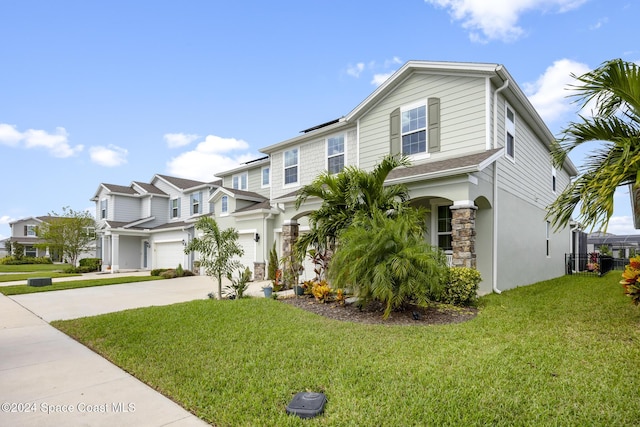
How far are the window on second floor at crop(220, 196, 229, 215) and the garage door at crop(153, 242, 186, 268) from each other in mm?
4626

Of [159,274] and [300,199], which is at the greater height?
[300,199]

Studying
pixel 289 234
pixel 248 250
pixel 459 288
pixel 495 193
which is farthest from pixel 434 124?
pixel 248 250

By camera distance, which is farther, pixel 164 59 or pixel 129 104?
pixel 129 104

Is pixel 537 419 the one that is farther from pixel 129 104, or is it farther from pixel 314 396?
pixel 129 104

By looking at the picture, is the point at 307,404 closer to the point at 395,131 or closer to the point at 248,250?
the point at 395,131

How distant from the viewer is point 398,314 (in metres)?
7.13

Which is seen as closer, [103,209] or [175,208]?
[175,208]

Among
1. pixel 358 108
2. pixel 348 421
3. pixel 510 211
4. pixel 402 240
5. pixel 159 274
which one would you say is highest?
pixel 358 108

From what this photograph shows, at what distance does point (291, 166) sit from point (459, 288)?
9.62 meters

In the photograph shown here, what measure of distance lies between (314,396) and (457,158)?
28.2 feet

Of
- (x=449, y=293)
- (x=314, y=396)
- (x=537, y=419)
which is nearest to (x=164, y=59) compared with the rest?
(x=449, y=293)

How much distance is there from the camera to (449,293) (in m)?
8.09

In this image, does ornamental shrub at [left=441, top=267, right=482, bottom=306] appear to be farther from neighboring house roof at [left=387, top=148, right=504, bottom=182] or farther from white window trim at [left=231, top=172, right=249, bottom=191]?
white window trim at [left=231, top=172, right=249, bottom=191]

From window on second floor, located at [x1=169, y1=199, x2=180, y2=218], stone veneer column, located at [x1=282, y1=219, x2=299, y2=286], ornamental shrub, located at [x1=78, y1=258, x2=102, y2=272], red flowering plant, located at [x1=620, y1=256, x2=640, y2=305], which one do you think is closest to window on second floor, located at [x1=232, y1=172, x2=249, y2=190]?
window on second floor, located at [x1=169, y1=199, x2=180, y2=218]
